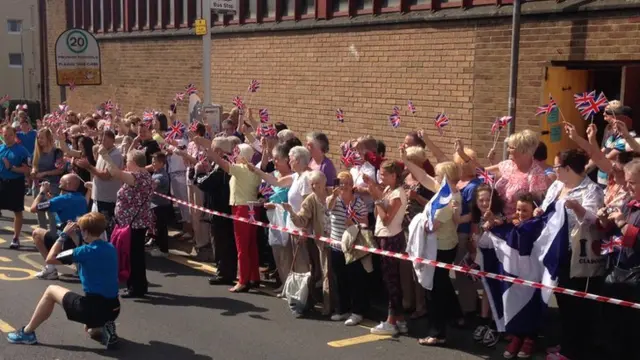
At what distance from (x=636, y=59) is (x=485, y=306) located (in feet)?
13.7

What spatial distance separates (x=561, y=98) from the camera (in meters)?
10.1

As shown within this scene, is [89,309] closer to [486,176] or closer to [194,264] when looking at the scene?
[194,264]

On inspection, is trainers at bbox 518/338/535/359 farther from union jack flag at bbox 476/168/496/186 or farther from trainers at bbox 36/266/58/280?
trainers at bbox 36/266/58/280

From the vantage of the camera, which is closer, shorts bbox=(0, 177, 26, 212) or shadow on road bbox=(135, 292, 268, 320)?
shadow on road bbox=(135, 292, 268, 320)

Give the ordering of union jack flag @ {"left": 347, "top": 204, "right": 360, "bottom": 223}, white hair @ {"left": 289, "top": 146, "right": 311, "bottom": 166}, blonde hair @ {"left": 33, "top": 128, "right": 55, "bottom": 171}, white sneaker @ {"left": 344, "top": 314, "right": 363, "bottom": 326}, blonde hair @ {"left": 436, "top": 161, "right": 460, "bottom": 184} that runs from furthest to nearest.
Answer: blonde hair @ {"left": 33, "top": 128, "right": 55, "bottom": 171} < white hair @ {"left": 289, "top": 146, "right": 311, "bottom": 166} < white sneaker @ {"left": 344, "top": 314, "right": 363, "bottom": 326} < union jack flag @ {"left": 347, "top": 204, "right": 360, "bottom": 223} < blonde hair @ {"left": 436, "top": 161, "right": 460, "bottom": 184}

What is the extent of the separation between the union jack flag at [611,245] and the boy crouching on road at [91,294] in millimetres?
4124

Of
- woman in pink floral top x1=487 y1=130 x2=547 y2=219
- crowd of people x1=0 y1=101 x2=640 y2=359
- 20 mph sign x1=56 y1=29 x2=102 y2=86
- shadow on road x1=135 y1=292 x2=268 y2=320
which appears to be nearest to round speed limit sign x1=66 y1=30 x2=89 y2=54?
20 mph sign x1=56 y1=29 x2=102 y2=86

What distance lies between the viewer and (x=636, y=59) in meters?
8.87

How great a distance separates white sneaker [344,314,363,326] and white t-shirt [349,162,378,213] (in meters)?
1.03

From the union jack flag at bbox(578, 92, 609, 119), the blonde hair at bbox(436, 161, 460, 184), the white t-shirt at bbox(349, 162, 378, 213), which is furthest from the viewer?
the white t-shirt at bbox(349, 162, 378, 213)

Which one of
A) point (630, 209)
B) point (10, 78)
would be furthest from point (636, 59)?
point (10, 78)

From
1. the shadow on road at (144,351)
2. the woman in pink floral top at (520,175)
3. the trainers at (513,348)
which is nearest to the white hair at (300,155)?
the woman in pink floral top at (520,175)

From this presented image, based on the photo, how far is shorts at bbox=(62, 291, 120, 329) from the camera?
243 inches

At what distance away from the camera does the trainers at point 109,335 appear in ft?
20.6
